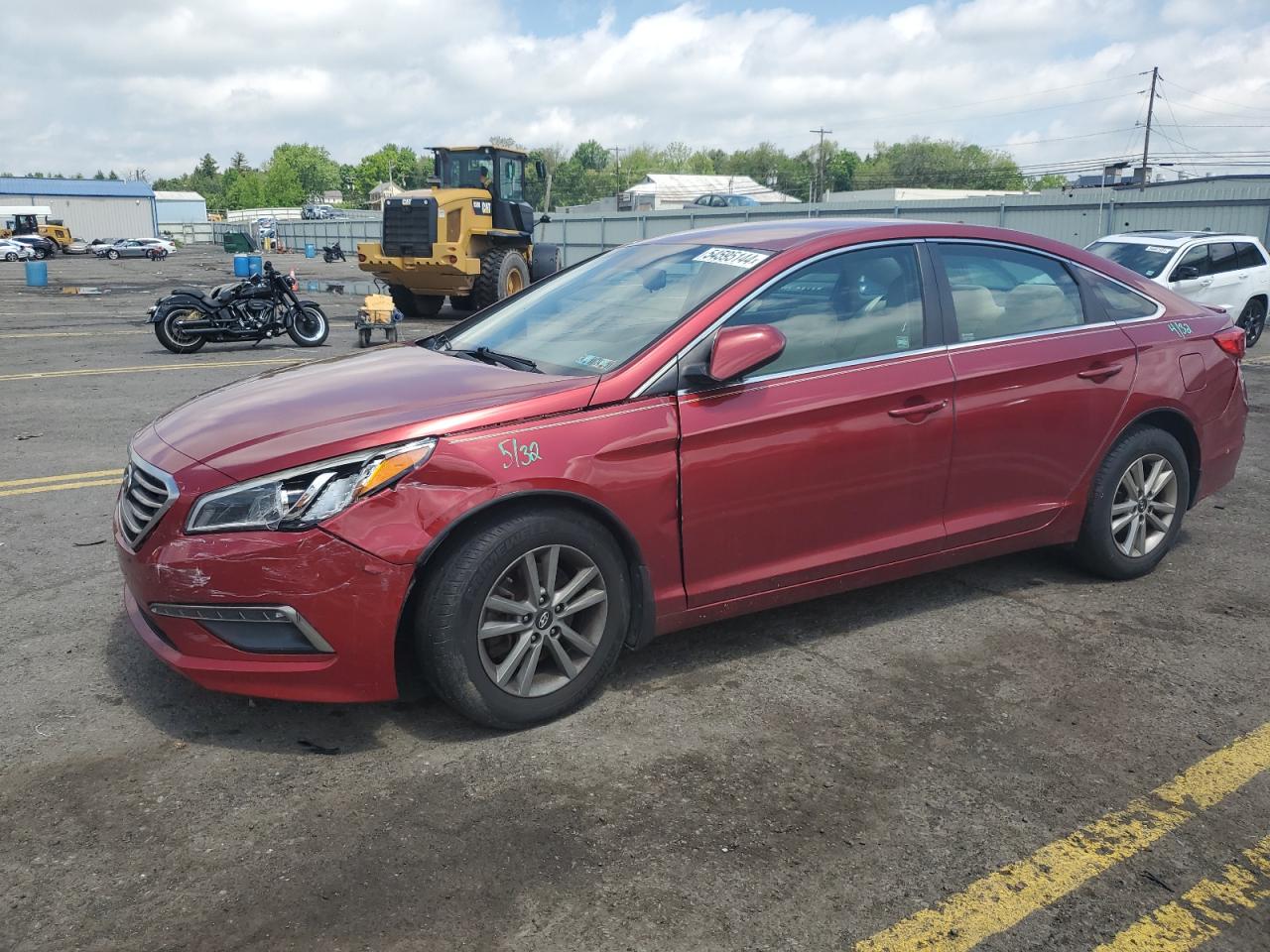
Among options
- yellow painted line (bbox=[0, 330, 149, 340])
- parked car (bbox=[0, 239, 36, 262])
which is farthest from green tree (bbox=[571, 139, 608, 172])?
yellow painted line (bbox=[0, 330, 149, 340])

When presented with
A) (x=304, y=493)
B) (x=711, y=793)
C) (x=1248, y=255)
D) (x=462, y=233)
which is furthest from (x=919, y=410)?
→ (x=462, y=233)

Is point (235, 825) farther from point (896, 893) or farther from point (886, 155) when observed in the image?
point (886, 155)

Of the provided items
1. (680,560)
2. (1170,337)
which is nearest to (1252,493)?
(1170,337)

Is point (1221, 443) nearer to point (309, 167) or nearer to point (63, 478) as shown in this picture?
point (63, 478)

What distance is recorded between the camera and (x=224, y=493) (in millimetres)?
3145

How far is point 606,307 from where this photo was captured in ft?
13.7

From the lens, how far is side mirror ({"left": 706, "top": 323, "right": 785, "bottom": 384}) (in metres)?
3.54

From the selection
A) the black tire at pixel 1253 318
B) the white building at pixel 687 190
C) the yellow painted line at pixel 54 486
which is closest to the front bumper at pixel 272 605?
the yellow painted line at pixel 54 486

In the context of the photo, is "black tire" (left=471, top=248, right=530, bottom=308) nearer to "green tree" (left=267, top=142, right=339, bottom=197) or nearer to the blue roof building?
the blue roof building

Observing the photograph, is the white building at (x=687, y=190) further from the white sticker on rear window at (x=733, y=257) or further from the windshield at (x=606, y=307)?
the white sticker on rear window at (x=733, y=257)

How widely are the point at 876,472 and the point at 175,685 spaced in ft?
8.73

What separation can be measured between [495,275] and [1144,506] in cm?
1440

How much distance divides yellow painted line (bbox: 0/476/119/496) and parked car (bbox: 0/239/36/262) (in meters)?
52.0

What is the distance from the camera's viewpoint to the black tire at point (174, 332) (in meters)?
13.6
